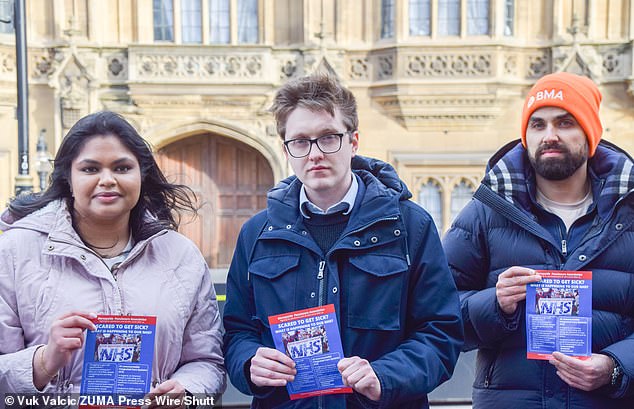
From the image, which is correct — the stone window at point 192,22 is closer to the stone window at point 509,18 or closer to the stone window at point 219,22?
the stone window at point 219,22

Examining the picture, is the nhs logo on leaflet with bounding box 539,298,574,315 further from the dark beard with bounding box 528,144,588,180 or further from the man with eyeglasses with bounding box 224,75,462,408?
the dark beard with bounding box 528,144,588,180

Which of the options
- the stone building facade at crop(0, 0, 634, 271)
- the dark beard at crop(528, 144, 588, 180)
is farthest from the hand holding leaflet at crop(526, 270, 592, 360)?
the stone building facade at crop(0, 0, 634, 271)

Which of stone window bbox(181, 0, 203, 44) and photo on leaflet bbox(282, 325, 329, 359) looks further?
stone window bbox(181, 0, 203, 44)

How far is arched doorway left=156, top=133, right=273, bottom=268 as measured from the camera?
1209 cm

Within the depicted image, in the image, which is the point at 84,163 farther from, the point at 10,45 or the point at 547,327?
the point at 10,45

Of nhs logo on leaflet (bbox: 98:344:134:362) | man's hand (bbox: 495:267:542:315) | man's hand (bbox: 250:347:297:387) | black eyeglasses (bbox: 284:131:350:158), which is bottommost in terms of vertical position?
man's hand (bbox: 250:347:297:387)

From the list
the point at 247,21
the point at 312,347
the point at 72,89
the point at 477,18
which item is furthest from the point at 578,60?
the point at 312,347

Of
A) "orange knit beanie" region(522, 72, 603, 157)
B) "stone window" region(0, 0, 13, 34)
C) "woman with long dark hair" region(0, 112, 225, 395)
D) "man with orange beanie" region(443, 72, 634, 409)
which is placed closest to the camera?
"woman with long dark hair" region(0, 112, 225, 395)

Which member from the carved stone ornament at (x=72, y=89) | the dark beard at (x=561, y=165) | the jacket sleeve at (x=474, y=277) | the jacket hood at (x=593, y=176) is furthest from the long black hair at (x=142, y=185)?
the carved stone ornament at (x=72, y=89)

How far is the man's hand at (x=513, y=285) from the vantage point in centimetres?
215

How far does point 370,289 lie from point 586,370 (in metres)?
0.73

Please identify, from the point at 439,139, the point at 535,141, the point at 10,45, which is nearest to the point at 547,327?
the point at 535,141

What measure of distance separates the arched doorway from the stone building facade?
40 centimetres

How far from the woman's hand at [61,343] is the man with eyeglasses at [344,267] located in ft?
1.56
